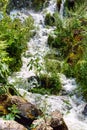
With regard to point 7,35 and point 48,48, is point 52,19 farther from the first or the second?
point 7,35

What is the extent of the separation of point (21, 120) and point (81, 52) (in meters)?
3.63

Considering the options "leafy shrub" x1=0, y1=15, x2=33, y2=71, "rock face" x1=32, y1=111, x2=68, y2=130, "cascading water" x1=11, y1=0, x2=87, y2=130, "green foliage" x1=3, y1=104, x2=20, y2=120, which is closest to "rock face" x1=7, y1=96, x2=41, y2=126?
"green foliage" x1=3, y1=104, x2=20, y2=120

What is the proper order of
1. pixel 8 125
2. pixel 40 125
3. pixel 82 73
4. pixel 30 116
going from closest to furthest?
pixel 8 125
pixel 40 125
pixel 30 116
pixel 82 73

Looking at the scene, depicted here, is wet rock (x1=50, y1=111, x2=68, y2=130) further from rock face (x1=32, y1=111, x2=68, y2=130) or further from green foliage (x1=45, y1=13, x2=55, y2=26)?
green foliage (x1=45, y1=13, x2=55, y2=26)

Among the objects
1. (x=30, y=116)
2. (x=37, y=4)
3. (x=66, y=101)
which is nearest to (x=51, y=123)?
(x=30, y=116)

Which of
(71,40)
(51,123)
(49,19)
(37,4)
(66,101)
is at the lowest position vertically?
(51,123)

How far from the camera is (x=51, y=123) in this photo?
5812 millimetres

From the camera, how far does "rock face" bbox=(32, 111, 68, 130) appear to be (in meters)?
5.55

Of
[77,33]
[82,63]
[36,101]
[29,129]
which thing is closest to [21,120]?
[29,129]

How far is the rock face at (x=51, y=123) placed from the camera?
5548mm

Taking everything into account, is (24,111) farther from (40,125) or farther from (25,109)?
(40,125)

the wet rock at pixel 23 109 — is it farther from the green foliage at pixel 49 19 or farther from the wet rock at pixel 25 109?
the green foliage at pixel 49 19

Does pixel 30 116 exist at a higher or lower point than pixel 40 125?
higher

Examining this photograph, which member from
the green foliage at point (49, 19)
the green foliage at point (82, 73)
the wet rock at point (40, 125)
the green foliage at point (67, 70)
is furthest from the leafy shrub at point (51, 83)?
the green foliage at point (49, 19)
